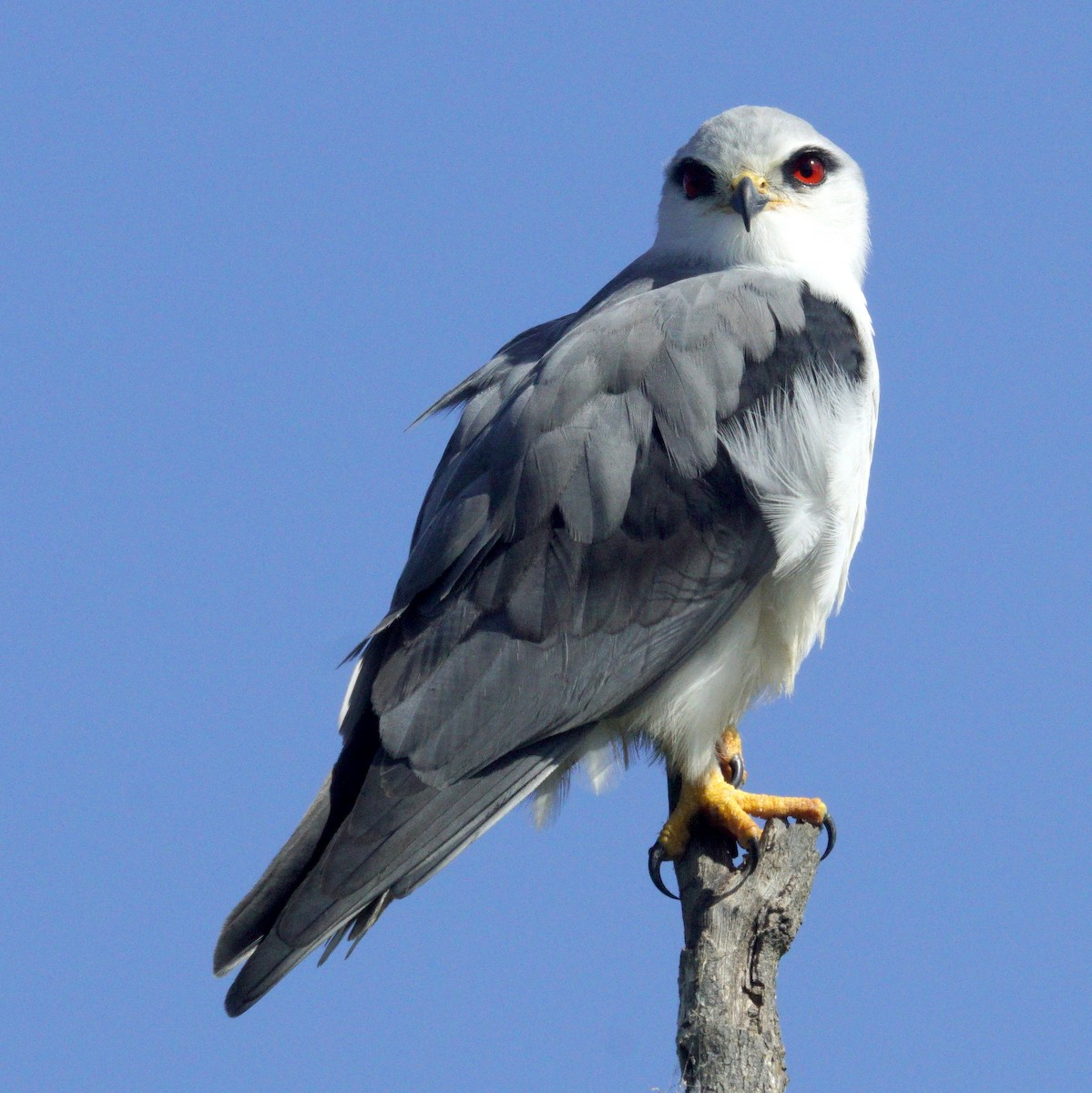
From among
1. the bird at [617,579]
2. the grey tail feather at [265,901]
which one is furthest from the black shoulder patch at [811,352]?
the grey tail feather at [265,901]

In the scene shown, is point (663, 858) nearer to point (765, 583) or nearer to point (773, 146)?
point (765, 583)

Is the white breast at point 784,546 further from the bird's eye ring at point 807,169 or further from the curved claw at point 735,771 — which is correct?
the bird's eye ring at point 807,169

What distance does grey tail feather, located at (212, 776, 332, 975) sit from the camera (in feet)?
14.9

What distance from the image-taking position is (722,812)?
16.3 ft

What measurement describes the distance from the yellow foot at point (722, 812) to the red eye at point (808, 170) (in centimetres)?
212

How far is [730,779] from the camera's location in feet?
17.6

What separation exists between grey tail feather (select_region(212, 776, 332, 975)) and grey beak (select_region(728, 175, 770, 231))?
7.79 feet

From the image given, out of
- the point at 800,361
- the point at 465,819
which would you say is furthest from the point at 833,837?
the point at 800,361

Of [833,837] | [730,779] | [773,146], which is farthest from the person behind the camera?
[773,146]

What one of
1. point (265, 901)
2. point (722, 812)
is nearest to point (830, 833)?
point (722, 812)

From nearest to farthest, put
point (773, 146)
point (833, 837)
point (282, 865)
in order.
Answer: point (282, 865) < point (833, 837) < point (773, 146)

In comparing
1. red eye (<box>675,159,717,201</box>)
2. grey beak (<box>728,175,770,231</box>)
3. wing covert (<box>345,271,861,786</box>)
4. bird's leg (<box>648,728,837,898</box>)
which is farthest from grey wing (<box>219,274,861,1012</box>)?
red eye (<box>675,159,717,201</box>)

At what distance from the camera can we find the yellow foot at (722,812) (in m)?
4.93

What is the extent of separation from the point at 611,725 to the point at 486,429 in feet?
3.25
